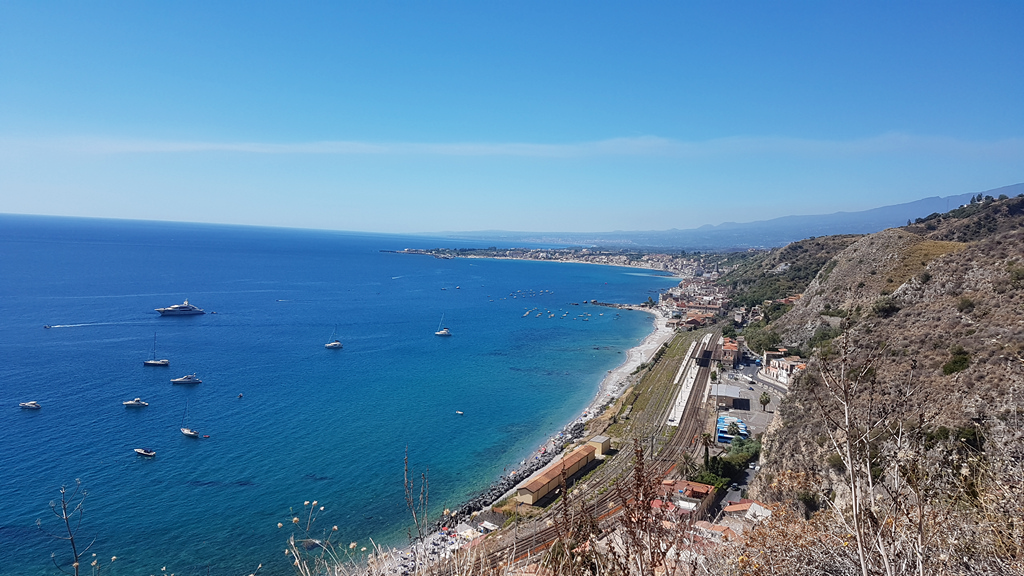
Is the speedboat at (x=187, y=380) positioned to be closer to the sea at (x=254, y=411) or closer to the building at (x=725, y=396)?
the sea at (x=254, y=411)

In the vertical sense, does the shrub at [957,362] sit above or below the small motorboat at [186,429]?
above

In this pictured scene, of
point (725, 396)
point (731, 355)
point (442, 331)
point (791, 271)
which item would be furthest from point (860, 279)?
point (442, 331)

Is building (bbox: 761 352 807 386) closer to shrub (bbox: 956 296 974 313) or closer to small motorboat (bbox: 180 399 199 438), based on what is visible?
shrub (bbox: 956 296 974 313)

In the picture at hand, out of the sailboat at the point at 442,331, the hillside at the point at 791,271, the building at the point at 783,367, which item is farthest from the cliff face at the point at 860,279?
the sailboat at the point at 442,331

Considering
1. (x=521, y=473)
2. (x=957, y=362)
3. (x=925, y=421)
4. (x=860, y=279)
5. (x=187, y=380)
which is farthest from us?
(x=860, y=279)

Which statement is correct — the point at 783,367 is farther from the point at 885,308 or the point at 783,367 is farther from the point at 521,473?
the point at 521,473

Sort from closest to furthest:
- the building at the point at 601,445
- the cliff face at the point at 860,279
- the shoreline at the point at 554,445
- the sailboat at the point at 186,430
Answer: the shoreline at the point at 554,445, the building at the point at 601,445, the sailboat at the point at 186,430, the cliff face at the point at 860,279

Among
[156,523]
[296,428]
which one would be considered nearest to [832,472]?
[156,523]

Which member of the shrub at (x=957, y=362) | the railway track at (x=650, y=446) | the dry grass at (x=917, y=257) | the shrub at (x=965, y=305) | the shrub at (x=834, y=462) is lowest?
the railway track at (x=650, y=446)

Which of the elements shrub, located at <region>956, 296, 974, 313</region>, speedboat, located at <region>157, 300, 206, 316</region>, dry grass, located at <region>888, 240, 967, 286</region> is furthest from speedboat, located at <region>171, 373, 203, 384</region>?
dry grass, located at <region>888, 240, 967, 286</region>

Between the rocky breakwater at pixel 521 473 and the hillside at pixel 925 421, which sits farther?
the rocky breakwater at pixel 521 473
